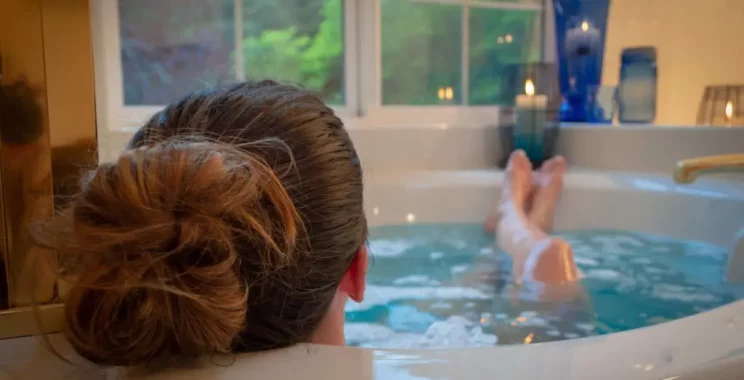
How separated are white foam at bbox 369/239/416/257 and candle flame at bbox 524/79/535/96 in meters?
0.70

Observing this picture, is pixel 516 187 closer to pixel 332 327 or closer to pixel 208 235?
pixel 332 327

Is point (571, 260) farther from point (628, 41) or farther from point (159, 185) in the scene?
point (628, 41)

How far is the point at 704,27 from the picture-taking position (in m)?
2.02

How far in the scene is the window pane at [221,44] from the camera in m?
1.75

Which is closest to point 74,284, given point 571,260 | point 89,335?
point 89,335

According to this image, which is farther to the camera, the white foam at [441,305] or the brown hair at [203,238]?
the white foam at [441,305]

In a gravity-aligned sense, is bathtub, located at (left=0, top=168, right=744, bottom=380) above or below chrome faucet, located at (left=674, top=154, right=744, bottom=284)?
below

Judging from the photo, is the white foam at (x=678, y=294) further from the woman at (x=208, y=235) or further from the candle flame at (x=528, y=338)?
the woman at (x=208, y=235)

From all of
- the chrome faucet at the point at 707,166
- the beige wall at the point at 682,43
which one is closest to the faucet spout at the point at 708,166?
the chrome faucet at the point at 707,166

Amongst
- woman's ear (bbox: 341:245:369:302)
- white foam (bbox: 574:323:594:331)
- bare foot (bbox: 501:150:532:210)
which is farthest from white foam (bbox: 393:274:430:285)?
woman's ear (bbox: 341:245:369:302)

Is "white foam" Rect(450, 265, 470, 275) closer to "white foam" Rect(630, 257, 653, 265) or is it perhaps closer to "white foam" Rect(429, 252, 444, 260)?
"white foam" Rect(429, 252, 444, 260)

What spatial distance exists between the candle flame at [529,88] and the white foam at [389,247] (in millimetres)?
696

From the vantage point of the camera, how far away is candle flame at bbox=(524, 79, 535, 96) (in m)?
1.93

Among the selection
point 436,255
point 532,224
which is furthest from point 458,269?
point 532,224
